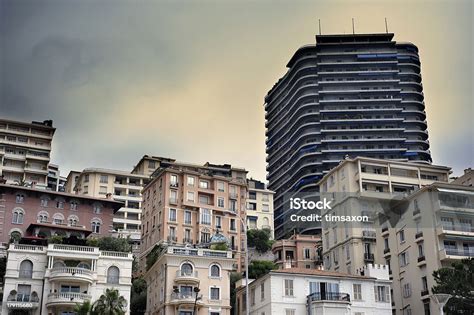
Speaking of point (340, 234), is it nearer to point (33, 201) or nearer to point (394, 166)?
point (394, 166)

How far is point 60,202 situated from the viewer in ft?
287

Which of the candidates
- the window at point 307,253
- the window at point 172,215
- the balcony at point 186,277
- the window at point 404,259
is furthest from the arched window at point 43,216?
the window at point 404,259

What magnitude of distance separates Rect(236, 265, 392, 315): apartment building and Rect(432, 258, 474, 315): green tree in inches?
259

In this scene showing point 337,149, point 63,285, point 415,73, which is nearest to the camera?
point 63,285

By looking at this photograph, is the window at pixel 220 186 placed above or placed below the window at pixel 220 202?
above

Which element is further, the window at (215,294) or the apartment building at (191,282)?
the window at (215,294)

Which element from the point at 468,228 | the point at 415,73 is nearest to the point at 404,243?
the point at 468,228

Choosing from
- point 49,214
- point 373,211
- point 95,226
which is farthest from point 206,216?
point 373,211

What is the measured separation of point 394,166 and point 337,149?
60.8 metres

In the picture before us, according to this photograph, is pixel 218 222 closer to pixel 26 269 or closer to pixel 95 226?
pixel 95 226

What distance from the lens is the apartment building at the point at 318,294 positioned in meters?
58.2

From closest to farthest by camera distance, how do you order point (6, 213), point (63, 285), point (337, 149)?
point (63, 285) < point (6, 213) < point (337, 149)

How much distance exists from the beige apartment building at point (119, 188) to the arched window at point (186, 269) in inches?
2459

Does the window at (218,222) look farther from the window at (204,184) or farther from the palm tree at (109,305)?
the palm tree at (109,305)
